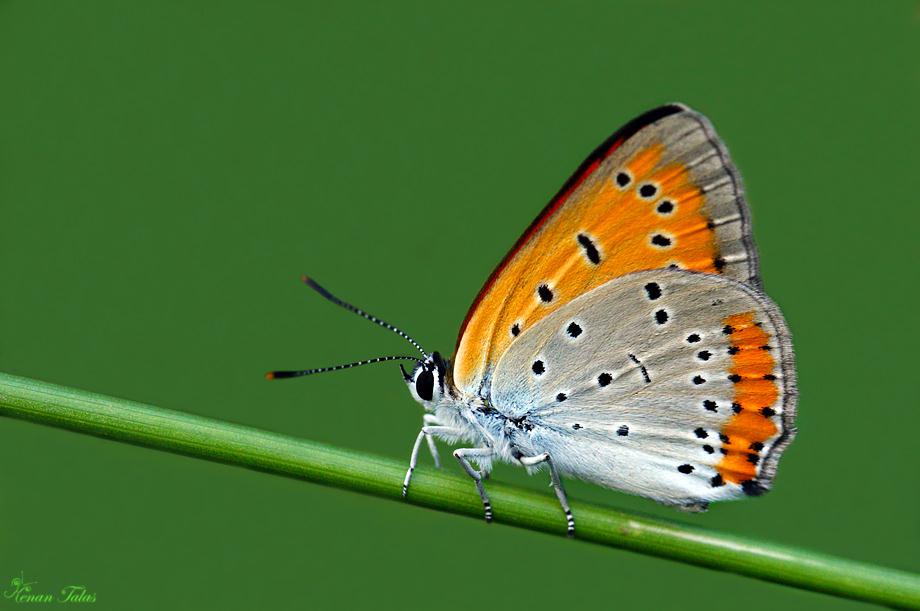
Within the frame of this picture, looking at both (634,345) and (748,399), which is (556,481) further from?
(748,399)

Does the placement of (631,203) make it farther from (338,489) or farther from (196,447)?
(196,447)

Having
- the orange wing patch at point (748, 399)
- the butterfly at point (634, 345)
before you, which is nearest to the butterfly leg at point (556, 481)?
the butterfly at point (634, 345)

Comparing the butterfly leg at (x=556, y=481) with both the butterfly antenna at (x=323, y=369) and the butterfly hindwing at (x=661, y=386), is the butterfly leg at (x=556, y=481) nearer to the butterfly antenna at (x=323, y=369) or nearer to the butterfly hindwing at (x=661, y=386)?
the butterfly hindwing at (x=661, y=386)

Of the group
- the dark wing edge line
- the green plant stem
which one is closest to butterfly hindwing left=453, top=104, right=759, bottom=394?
the dark wing edge line

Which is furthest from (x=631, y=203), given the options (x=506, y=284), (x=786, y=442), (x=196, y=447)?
(x=196, y=447)

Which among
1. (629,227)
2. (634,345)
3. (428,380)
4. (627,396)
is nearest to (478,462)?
(428,380)

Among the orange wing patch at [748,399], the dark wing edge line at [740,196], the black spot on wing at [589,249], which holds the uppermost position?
the dark wing edge line at [740,196]
